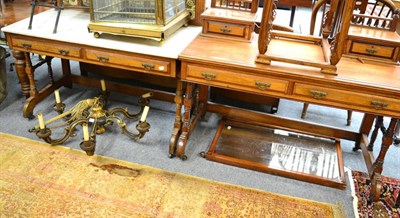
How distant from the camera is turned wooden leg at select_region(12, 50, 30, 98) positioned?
263 cm

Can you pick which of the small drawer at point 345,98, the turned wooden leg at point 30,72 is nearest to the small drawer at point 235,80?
Result: the small drawer at point 345,98

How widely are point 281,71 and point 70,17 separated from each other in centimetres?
177

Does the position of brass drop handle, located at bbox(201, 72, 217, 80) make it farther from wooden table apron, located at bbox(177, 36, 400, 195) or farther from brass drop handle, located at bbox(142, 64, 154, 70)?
brass drop handle, located at bbox(142, 64, 154, 70)

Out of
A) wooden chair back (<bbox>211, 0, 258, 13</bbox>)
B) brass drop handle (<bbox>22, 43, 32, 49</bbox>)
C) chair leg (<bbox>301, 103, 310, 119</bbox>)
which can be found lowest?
chair leg (<bbox>301, 103, 310, 119</bbox>)

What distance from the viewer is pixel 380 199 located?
2166mm

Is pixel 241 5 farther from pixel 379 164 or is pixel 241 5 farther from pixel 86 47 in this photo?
pixel 379 164

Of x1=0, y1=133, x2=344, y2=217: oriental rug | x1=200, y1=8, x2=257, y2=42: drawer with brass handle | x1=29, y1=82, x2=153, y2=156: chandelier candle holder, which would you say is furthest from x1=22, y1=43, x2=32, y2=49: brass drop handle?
x1=200, y1=8, x2=257, y2=42: drawer with brass handle

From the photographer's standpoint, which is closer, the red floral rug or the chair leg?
the red floral rug

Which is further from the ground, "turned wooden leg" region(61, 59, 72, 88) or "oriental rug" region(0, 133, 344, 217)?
"turned wooden leg" region(61, 59, 72, 88)

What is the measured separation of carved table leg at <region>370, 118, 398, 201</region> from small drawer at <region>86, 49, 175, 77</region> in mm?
1364

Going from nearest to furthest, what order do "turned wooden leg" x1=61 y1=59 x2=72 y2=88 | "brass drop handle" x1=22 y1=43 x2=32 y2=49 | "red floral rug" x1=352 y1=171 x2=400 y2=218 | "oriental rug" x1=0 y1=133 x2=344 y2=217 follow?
"oriental rug" x1=0 y1=133 x2=344 y2=217 → "red floral rug" x1=352 y1=171 x2=400 y2=218 → "brass drop handle" x1=22 y1=43 x2=32 y2=49 → "turned wooden leg" x1=61 y1=59 x2=72 y2=88

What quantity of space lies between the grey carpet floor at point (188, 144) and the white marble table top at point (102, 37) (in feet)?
2.32

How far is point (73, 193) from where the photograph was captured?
2066mm

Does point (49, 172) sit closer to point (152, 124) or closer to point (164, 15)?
point (152, 124)
